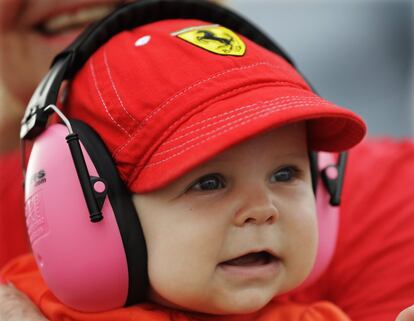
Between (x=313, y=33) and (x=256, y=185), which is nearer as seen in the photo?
Result: (x=256, y=185)

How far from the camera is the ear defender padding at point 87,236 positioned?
0.69m

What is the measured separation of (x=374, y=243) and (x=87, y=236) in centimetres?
48

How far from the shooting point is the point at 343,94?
3.19m

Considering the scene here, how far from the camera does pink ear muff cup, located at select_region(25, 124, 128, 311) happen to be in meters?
0.69

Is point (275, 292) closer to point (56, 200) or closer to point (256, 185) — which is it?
point (256, 185)

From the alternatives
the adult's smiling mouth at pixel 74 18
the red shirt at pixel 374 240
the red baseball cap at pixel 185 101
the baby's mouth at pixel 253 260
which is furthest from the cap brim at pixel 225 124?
the adult's smiling mouth at pixel 74 18

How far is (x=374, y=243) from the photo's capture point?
984 millimetres

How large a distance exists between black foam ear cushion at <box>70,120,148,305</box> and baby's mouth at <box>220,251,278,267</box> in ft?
0.29

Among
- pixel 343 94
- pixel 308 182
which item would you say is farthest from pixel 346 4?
pixel 308 182

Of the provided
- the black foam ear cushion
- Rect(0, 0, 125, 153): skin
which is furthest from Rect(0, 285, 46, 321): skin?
Rect(0, 0, 125, 153): skin

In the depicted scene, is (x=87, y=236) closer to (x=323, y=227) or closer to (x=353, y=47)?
(x=323, y=227)

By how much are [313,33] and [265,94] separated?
2.70m

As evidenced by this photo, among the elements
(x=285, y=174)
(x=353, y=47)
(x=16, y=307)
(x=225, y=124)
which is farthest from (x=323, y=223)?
(x=353, y=47)

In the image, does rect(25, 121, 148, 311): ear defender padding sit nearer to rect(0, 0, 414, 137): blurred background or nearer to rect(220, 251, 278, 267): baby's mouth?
rect(220, 251, 278, 267): baby's mouth
